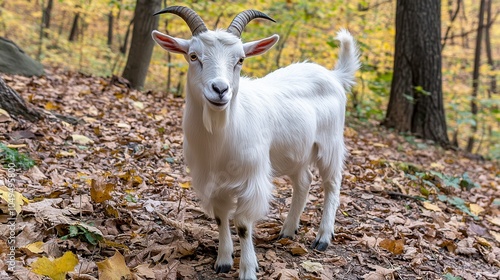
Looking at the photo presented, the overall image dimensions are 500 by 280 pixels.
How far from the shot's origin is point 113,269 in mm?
2324

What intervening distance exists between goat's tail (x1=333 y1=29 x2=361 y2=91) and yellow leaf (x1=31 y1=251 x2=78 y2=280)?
9.12ft

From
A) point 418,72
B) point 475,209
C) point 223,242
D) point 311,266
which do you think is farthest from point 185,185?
point 418,72

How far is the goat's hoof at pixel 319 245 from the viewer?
3341mm

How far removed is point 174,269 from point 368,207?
2.41 meters

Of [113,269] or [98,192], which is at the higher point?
[98,192]

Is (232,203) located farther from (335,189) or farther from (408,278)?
(408,278)

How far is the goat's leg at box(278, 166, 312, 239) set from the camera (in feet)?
11.5

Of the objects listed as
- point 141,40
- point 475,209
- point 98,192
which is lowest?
point 475,209

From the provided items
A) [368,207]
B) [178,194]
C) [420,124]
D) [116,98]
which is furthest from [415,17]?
[178,194]

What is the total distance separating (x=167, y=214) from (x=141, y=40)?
5.14 meters

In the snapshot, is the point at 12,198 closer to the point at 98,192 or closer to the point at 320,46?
the point at 98,192

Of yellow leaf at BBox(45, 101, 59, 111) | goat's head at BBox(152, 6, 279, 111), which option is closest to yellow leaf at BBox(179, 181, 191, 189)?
goat's head at BBox(152, 6, 279, 111)

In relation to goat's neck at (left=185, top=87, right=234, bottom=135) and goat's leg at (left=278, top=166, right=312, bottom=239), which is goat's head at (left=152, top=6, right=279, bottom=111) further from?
goat's leg at (left=278, top=166, right=312, bottom=239)

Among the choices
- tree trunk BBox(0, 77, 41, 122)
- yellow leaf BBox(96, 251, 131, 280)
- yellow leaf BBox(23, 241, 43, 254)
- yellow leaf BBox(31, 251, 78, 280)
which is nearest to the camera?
yellow leaf BBox(31, 251, 78, 280)
